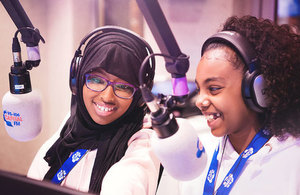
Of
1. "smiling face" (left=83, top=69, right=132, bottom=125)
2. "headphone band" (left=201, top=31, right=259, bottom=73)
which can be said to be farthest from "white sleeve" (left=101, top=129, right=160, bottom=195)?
"headphone band" (left=201, top=31, right=259, bottom=73)

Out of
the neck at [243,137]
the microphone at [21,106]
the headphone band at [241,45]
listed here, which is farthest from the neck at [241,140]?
the microphone at [21,106]

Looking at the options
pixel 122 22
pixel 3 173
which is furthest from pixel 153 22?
pixel 122 22

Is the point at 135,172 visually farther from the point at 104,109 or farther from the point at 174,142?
the point at 174,142

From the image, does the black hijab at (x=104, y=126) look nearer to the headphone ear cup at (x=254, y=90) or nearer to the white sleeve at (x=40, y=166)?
the white sleeve at (x=40, y=166)

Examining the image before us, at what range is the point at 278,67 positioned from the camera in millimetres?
1083

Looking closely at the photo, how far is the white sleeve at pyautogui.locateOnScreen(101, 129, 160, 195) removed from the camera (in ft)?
3.63

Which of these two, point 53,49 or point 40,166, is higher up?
point 53,49

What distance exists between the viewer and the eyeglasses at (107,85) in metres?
1.27

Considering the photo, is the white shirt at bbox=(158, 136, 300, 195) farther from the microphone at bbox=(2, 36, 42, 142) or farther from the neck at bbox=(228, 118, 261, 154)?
the microphone at bbox=(2, 36, 42, 142)

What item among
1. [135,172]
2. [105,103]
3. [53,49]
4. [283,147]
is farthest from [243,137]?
[53,49]

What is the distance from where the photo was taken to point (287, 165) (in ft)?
3.67

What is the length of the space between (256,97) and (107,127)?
1.88ft

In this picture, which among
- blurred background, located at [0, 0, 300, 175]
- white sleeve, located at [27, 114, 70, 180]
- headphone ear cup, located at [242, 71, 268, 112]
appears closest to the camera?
headphone ear cup, located at [242, 71, 268, 112]

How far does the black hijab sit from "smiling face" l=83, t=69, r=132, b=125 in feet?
0.08
